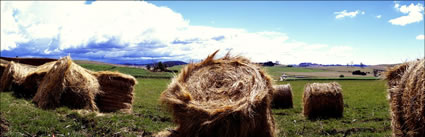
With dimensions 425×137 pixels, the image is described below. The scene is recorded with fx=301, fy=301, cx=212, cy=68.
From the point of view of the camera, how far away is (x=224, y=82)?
737cm

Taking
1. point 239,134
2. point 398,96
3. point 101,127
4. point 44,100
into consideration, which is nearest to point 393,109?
point 398,96

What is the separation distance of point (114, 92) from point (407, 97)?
457 inches

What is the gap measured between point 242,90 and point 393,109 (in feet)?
14.4

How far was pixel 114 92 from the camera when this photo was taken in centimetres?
1418

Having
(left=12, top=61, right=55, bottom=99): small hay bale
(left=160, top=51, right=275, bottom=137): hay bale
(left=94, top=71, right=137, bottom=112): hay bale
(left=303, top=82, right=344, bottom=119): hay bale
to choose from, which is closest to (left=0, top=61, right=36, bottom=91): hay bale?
(left=12, top=61, right=55, bottom=99): small hay bale

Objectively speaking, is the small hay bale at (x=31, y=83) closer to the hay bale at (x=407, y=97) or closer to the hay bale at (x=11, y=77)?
the hay bale at (x=11, y=77)

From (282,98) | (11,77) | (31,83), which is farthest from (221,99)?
(11,77)

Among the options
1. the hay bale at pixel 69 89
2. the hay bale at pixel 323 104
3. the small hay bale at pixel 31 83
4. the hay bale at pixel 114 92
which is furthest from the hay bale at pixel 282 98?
the small hay bale at pixel 31 83

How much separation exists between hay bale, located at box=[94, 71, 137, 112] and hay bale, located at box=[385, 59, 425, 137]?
35.0ft

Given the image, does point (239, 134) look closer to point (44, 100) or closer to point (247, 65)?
point (247, 65)

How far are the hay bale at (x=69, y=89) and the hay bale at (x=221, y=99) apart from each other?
25.1ft

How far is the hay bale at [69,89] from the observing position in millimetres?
13484

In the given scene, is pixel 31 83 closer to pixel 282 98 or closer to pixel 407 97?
pixel 282 98

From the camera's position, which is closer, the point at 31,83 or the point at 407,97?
the point at 407,97
